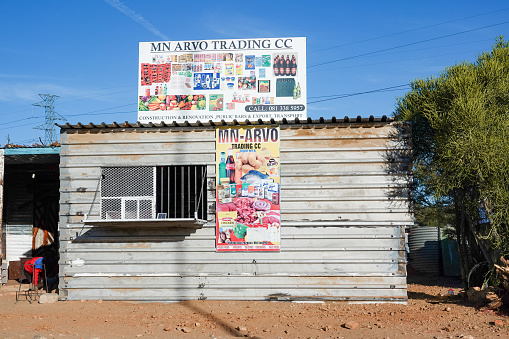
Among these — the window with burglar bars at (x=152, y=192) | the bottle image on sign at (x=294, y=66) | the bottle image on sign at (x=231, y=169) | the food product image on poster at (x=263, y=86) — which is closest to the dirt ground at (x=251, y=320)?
the window with burglar bars at (x=152, y=192)

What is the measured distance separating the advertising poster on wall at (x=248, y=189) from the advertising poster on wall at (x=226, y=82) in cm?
277

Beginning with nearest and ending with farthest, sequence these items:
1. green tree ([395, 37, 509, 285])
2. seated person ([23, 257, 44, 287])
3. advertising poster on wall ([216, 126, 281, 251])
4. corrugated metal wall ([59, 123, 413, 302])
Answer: green tree ([395, 37, 509, 285]) → corrugated metal wall ([59, 123, 413, 302]) → advertising poster on wall ([216, 126, 281, 251]) → seated person ([23, 257, 44, 287])

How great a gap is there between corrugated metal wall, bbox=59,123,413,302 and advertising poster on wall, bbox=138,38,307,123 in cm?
279

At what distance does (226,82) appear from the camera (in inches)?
622

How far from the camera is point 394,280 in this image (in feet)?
40.1

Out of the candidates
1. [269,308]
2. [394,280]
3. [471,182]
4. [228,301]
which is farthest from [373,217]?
[228,301]

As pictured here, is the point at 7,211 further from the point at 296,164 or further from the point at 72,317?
the point at 296,164

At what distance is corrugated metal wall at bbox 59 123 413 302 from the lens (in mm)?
12344

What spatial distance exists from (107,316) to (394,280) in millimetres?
6548

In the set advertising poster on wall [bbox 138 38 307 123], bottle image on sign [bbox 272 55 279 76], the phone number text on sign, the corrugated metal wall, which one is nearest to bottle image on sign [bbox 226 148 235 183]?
the corrugated metal wall

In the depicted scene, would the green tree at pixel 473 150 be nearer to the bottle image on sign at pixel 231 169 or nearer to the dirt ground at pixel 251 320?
the dirt ground at pixel 251 320

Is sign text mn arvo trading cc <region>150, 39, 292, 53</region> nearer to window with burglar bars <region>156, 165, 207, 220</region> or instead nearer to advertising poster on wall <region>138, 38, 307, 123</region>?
advertising poster on wall <region>138, 38, 307, 123</region>

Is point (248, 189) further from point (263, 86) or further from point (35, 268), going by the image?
point (35, 268)

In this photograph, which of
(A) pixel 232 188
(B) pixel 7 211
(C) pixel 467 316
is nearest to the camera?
(C) pixel 467 316
